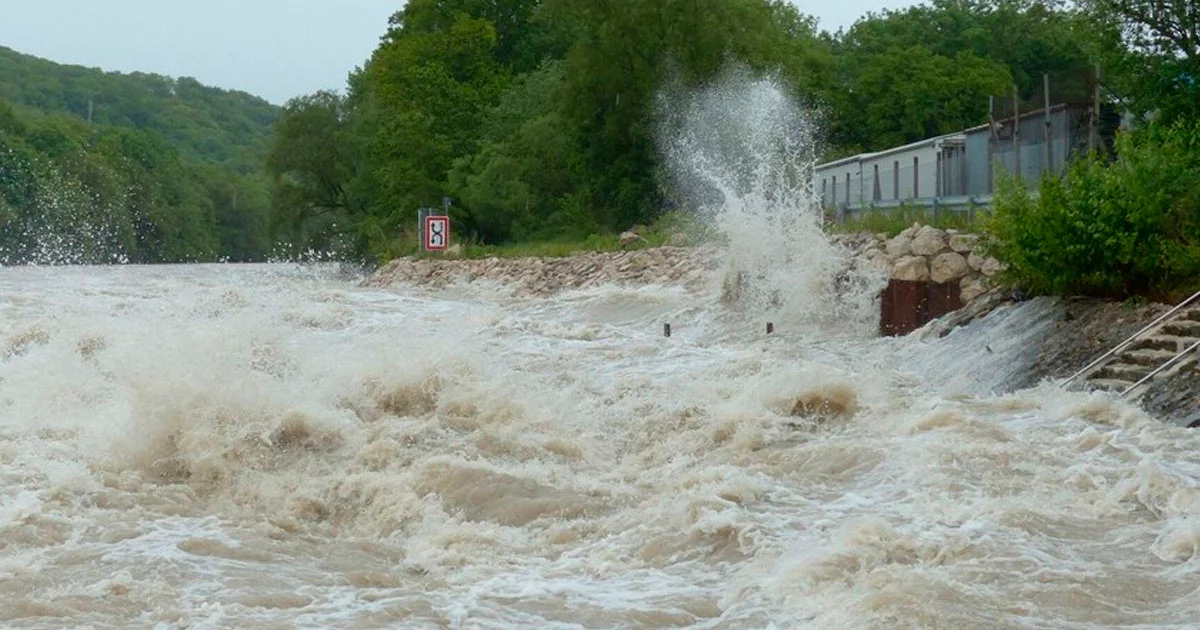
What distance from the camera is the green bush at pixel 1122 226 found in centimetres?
1669

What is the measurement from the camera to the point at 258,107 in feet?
631

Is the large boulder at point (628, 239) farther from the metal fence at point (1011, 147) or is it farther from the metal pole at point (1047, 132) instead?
the metal pole at point (1047, 132)

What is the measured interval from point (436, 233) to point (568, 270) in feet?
45.9

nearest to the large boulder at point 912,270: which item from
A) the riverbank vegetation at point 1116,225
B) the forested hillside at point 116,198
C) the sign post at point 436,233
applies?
the riverbank vegetation at point 1116,225

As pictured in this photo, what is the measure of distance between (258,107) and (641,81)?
14739cm

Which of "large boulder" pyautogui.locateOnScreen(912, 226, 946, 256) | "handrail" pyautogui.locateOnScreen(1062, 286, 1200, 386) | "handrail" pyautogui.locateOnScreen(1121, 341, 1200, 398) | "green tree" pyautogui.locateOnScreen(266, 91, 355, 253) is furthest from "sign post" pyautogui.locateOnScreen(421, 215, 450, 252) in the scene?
"handrail" pyautogui.locateOnScreen(1121, 341, 1200, 398)

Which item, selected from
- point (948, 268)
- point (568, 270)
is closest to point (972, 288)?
point (948, 268)

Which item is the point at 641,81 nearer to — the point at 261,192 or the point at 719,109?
the point at 719,109

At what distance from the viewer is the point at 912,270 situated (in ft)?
73.7

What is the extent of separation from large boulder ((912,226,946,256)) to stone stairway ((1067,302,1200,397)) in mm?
7607

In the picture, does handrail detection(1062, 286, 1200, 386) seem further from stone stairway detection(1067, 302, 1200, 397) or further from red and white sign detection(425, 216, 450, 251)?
red and white sign detection(425, 216, 450, 251)

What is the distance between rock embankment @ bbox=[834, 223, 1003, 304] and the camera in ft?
70.1

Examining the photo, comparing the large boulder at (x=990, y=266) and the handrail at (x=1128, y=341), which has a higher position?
the large boulder at (x=990, y=266)

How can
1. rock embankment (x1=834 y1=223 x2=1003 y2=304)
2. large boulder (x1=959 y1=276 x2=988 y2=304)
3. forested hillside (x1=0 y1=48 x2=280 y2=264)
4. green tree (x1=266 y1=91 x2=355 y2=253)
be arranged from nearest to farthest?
1. large boulder (x1=959 y1=276 x2=988 y2=304)
2. rock embankment (x1=834 y1=223 x2=1003 y2=304)
3. green tree (x1=266 y1=91 x2=355 y2=253)
4. forested hillside (x1=0 y1=48 x2=280 y2=264)
